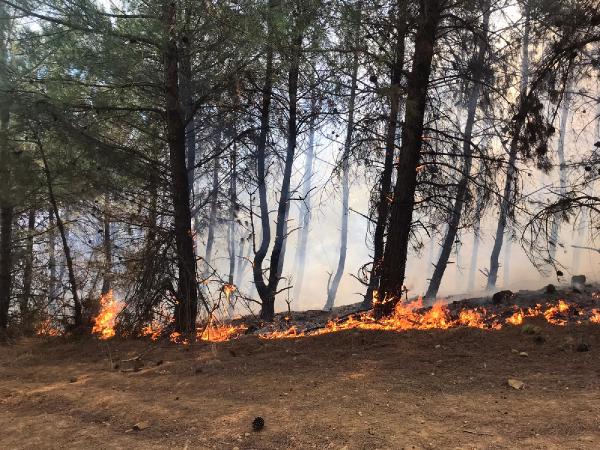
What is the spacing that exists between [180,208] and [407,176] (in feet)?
13.1

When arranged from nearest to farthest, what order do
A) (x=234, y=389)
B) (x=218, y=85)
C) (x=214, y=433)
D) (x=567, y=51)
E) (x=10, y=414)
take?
(x=214, y=433)
(x=10, y=414)
(x=234, y=389)
(x=567, y=51)
(x=218, y=85)

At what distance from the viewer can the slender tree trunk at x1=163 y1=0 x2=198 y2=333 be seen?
7.19 metres

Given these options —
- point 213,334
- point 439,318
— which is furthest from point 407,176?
point 213,334

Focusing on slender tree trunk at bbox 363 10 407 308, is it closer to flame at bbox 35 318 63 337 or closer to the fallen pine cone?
the fallen pine cone

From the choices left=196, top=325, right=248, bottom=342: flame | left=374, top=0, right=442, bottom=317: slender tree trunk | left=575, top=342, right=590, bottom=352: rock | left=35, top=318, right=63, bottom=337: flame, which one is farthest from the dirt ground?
left=35, top=318, right=63, bottom=337: flame

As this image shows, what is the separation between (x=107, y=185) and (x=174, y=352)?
3.38 m

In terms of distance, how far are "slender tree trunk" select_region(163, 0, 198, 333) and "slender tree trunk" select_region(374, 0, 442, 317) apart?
3.21 metres

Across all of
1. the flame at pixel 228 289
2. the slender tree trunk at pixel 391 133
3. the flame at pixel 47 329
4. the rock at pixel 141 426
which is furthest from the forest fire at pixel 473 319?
the flame at pixel 47 329

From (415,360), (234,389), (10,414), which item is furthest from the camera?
(415,360)

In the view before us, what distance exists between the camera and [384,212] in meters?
8.55

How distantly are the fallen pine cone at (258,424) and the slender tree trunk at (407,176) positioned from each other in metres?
3.98

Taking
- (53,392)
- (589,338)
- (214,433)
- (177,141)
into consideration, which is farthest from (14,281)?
(589,338)

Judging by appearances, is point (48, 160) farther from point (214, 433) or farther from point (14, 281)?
point (214, 433)

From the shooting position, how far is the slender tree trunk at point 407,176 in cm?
673
